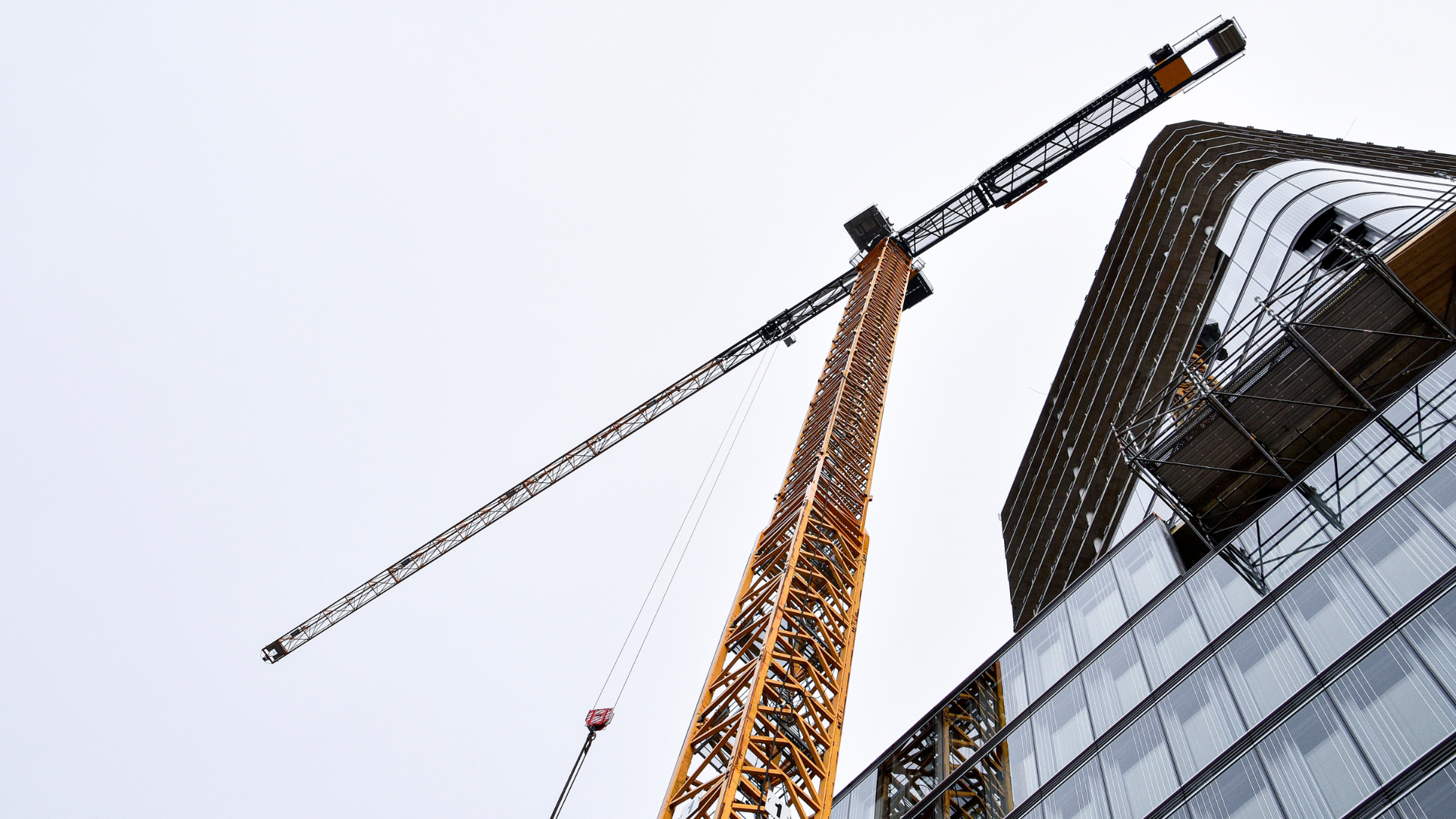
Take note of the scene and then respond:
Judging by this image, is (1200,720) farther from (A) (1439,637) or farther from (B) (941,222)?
(B) (941,222)

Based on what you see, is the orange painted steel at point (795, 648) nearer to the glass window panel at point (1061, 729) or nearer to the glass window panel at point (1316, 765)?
the glass window panel at point (1061, 729)

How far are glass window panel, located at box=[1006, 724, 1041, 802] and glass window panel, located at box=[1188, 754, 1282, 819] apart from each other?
18.4ft

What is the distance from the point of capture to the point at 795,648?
81.7ft

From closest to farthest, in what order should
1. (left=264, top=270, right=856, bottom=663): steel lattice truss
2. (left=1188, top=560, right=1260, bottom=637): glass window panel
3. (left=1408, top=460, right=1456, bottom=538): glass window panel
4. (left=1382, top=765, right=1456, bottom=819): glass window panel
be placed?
(left=1382, top=765, right=1456, bottom=819): glass window panel
(left=1408, top=460, right=1456, bottom=538): glass window panel
(left=1188, top=560, right=1260, bottom=637): glass window panel
(left=264, top=270, right=856, bottom=663): steel lattice truss

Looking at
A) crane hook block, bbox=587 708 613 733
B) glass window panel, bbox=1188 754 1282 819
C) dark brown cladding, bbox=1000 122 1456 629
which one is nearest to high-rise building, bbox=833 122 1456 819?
glass window panel, bbox=1188 754 1282 819

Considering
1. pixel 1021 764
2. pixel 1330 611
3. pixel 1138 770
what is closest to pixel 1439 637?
pixel 1330 611

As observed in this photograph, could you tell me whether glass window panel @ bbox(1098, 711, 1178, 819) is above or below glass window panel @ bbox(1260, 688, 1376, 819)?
above

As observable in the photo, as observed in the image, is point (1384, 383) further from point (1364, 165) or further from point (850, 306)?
point (850, 306)

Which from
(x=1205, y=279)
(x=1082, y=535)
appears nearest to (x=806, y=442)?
(x=1082, y=535)

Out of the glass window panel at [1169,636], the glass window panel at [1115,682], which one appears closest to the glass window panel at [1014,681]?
the glass window panel at [1115,682]

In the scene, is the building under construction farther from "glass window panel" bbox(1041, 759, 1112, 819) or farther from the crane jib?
the crane jib

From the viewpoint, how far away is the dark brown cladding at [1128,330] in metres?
39.9

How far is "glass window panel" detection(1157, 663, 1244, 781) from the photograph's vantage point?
18891 millimetres

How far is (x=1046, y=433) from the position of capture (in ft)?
172
